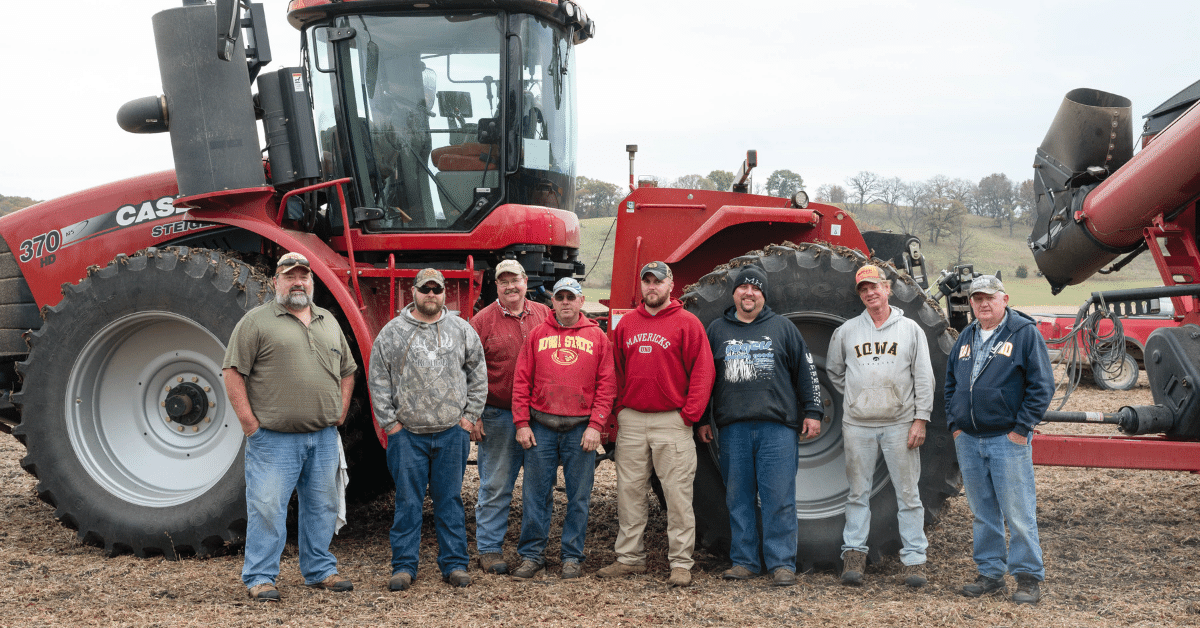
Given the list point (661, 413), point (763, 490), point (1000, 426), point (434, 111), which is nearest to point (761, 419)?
point (763, 490)

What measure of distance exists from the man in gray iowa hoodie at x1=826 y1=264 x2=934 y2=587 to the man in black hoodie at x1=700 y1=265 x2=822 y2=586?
0.80 feet

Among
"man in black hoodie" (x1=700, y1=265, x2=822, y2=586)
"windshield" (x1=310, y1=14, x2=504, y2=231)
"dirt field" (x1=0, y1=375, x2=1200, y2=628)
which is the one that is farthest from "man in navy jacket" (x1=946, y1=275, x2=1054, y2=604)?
"windshield" (x1=310, y1=14, x2=504, y2=231)

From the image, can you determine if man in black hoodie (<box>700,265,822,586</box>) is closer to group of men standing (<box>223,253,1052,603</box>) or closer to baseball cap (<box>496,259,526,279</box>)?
group of men standing (<box>223,253,1052,603</box>)

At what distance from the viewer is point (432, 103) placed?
17.9 feet

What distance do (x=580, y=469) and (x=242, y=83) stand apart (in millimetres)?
3103

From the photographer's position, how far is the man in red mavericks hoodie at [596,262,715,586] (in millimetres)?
4660

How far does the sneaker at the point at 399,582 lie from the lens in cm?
454

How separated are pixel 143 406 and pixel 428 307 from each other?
2.23m

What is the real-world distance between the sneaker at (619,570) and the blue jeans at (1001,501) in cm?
175

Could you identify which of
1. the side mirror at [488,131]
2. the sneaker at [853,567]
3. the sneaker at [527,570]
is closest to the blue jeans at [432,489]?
the sneaker at [527,570]

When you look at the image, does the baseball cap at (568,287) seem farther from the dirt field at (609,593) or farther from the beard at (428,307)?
the dirt field at (609,593)

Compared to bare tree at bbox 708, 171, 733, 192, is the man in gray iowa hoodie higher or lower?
lower

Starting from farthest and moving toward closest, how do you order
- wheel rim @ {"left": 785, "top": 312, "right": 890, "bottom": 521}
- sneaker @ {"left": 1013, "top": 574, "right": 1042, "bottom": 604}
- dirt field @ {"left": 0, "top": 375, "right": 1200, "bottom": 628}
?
1. wheel rim @ {"left": 785, "top": 312, "right": 890, "bottom": 521}
2. sneaker @ {"left": 1013, "top": 574, "right": 1042, "bottom": 604}
3. dirt field @ {"left": 0, "top": 375, "right": 1200, "bottom": 628}

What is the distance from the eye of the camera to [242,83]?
5.35 meters
